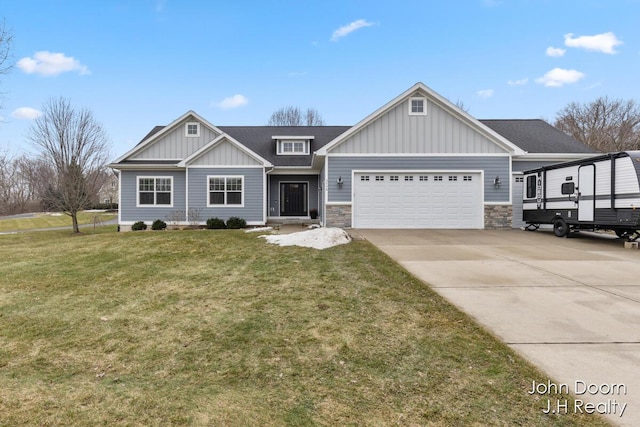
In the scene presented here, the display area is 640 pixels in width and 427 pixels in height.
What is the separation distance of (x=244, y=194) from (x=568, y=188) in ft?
42.2

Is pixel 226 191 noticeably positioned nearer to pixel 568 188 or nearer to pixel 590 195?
pixel 568 188

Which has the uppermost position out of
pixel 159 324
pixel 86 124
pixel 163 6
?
pixel 163 6

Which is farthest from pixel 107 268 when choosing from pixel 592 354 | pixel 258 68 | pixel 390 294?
pixel 258 68

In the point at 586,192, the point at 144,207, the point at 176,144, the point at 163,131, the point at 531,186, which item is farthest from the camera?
the point at 176,144

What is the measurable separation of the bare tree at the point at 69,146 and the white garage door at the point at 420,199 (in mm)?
15160

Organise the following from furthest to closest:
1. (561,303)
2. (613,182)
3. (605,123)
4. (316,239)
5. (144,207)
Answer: (605,123) < (144,207) < (613,182) < (316,239) < (561,303)

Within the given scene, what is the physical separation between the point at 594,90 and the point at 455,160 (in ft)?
98.2

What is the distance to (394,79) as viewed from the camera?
2305 cm

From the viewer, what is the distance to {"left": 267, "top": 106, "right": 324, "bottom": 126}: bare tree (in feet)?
140

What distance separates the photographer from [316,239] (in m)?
9.21

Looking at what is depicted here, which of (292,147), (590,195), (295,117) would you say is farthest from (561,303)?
(295,117)

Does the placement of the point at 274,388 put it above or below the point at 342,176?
below

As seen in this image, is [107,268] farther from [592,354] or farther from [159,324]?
[592,354]

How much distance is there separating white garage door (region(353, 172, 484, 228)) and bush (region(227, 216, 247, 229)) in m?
5.28
